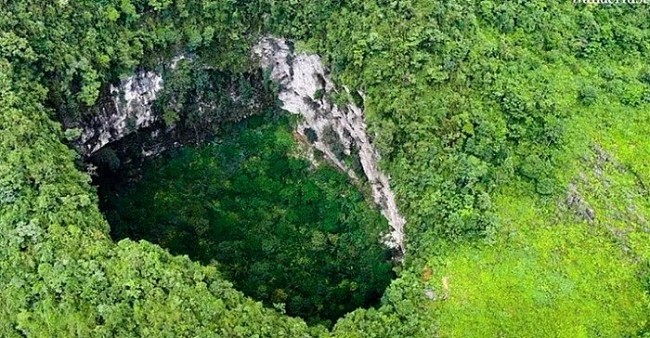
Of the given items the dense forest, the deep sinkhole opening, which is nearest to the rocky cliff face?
the dense forest

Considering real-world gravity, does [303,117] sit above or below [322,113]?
below

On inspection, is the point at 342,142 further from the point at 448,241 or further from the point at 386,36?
the point at 448,241

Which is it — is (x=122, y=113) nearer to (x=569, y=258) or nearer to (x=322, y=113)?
(x=322, y=113)

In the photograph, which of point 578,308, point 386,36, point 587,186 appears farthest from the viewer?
point 386,36

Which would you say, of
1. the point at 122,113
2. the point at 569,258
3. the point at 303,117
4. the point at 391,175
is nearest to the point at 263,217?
the point at 303,117

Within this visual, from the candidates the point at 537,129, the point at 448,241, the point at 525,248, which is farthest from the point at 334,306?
the point at 537,129

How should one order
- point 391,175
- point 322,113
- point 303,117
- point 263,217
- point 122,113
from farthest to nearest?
point 303,117, point 322,113, point 263,217, point 122,113, point 391,175

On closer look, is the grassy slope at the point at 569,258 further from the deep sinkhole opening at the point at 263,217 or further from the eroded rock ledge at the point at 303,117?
the deep sinkhole opening at the point at 263,217
